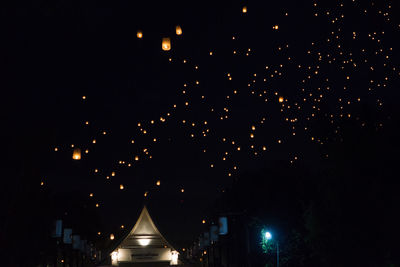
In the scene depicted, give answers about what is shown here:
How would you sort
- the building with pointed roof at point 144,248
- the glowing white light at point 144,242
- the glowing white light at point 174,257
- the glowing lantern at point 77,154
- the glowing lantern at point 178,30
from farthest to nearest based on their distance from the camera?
the glowing white light at point 144,242, the building with pointed roof at point 144,248, the glowing white light at point 174,257, the glowing lantern at point 77,154, the glowing lantern at point 178,30

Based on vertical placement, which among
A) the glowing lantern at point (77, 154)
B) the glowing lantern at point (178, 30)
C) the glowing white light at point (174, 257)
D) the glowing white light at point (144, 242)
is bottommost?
the glowing white light at point (174, 257)

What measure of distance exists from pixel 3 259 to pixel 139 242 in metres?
31.0

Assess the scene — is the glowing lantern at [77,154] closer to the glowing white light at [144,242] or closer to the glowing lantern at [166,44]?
the glowing lantern at [166,44]

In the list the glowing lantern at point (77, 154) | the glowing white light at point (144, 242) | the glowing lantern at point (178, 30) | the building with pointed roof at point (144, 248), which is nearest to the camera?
the glowing lantern at point (178, 30)

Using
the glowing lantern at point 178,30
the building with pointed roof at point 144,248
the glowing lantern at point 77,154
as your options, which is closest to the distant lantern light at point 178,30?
the glowing lantern at point 178,30

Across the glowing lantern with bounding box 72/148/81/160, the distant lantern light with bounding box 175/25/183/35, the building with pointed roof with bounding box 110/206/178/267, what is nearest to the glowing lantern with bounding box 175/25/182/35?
the distant lantern light with bounding box 175/25/183/35

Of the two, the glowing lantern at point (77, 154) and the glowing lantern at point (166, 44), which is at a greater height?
the glowing lantern at point (166, 44)

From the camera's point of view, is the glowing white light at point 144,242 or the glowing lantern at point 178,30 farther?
the glowing white light at point 144,242

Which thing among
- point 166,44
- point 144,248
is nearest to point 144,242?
point 144,248

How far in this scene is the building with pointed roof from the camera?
5612 centimetres

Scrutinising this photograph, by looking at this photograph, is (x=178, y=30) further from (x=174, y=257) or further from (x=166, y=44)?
(x=174, y=257)

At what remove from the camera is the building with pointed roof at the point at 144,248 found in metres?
56.1

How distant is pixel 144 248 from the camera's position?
56.2 meters

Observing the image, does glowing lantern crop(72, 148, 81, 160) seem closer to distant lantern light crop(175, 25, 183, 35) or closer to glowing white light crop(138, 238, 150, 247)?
distant lantern light crop(175, 25, 183, 35)
